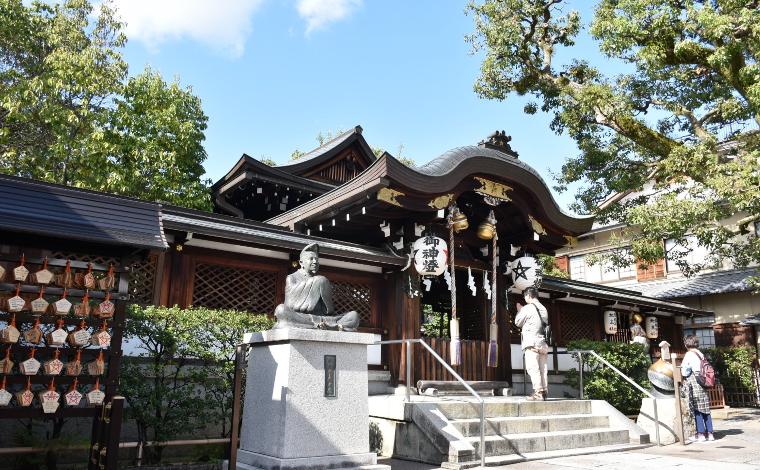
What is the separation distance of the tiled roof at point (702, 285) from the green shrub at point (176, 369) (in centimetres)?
1980

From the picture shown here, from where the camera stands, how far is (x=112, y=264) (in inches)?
241

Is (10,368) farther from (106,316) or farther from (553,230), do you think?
(553,230)

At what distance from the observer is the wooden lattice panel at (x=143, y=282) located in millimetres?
8922

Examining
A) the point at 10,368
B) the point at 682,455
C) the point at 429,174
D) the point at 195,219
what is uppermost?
the point at 429,174

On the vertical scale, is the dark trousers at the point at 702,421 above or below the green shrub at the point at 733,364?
below

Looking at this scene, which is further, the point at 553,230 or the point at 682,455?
the point at 553,230

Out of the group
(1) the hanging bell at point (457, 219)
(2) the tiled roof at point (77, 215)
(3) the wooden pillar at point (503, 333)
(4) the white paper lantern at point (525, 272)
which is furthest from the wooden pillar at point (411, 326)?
(2) the tiled roof at point (77, 215)

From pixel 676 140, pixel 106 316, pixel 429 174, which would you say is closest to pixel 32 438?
pixel 106 316

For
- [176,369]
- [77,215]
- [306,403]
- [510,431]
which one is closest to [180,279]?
[176,369]

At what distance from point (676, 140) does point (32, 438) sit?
16.0 metres

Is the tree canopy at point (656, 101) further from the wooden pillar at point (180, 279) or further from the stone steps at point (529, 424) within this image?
the wooden pillar at point (180, 279)

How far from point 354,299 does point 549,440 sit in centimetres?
447

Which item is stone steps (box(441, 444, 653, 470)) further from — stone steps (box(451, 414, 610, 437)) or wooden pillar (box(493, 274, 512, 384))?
wooden pillar (box(493, 274, 512, 384))

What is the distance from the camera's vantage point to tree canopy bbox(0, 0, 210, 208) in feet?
51.0
